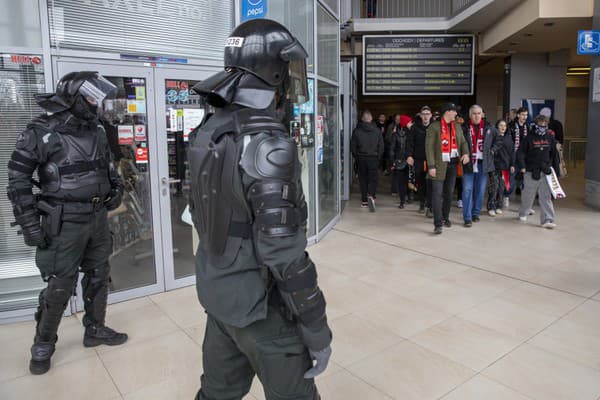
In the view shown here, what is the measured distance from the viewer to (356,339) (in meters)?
3.29

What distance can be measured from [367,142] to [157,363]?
5.72 m

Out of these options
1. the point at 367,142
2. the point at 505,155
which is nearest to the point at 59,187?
the point at 367,142

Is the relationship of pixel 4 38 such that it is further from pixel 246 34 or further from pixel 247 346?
pixel 247 346

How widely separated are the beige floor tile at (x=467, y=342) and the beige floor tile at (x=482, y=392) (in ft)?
0.54

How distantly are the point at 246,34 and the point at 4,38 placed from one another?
281cm

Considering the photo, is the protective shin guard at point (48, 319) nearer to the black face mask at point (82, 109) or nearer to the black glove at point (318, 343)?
the black face mask at point (82, 109)

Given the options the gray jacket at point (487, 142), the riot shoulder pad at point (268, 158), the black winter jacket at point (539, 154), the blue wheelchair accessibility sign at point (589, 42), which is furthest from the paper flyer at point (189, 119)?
the blue wheelchair accessibility sign at point (589, 42)

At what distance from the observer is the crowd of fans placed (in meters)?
6.18

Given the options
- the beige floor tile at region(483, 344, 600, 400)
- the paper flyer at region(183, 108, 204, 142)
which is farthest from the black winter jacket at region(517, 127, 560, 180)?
the paper flyer at region(183, 108, 204, 142)

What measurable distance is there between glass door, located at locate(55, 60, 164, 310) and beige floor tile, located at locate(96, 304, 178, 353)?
12.3 inches

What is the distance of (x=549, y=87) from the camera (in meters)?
10.4

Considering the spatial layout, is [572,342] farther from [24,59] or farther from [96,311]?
[24,59]

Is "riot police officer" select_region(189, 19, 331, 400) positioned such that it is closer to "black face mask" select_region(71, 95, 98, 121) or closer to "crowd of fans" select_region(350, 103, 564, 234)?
"black face mask" select_region(71, 95, 98, 121)

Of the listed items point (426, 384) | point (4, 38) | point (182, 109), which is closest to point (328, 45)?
point (182, 109)
